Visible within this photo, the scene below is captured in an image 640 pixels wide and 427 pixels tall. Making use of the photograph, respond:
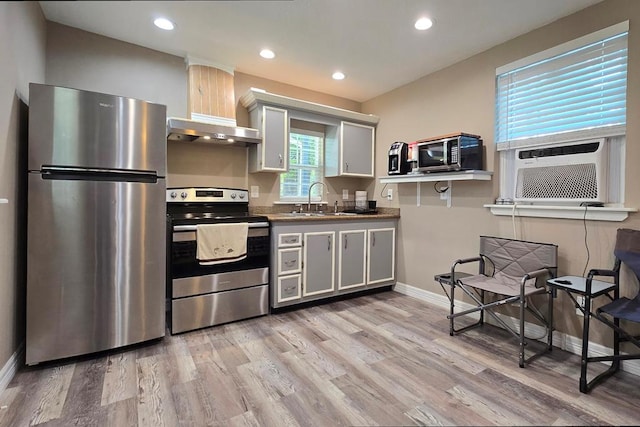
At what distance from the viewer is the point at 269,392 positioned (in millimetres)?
1725

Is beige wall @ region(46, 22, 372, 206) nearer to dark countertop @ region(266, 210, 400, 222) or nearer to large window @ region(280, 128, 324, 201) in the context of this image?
large window @ region(280, 128, 324, 201)

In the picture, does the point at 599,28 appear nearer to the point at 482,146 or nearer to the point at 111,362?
the point at 482,146

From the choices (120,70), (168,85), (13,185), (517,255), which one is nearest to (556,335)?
(517,255)

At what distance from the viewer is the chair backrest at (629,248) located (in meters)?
1.84

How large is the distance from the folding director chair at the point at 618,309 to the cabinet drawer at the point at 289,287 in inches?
83.0

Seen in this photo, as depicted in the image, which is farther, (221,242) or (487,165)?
(487,165)

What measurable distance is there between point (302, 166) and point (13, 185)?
2.54 meters

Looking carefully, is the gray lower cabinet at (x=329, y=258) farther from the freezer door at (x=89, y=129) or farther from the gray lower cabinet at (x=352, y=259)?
the freezer door at (x=89, y=129)

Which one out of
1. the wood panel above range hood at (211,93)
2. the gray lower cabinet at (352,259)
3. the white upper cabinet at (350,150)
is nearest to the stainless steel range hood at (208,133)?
the wood panel above range hood at (211,93)

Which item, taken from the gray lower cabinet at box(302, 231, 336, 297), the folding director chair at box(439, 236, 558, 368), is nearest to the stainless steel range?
the gray lower cabinet at box(302, 231, 336, 297)

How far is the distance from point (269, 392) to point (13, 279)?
1.67 meters

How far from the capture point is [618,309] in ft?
5.70

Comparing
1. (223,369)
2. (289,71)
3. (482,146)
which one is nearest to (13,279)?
(223,369)

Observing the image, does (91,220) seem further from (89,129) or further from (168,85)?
(168,85)
